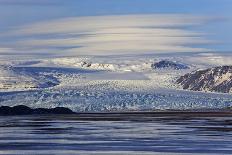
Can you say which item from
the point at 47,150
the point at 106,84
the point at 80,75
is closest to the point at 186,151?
the point at 47,150

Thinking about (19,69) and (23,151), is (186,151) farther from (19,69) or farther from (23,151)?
(19,69)

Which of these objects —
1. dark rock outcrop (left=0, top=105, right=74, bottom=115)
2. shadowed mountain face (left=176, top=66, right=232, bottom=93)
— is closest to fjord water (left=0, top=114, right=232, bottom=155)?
dark rock outcrop (left=0, top=105, right=74, bottom=115)

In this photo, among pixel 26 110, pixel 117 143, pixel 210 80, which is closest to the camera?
pixel 117 143

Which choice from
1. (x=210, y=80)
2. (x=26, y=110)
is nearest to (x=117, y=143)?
(x=26, y=110)

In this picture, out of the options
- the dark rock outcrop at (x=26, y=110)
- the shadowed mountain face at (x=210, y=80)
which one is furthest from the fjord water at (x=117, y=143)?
the shadowed mountain face at (x=210, y=80)

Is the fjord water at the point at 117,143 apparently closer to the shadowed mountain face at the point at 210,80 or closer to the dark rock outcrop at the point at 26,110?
the dark rock outcrop at the point at 26,110

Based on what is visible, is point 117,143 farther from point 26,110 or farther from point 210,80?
point 210,80
